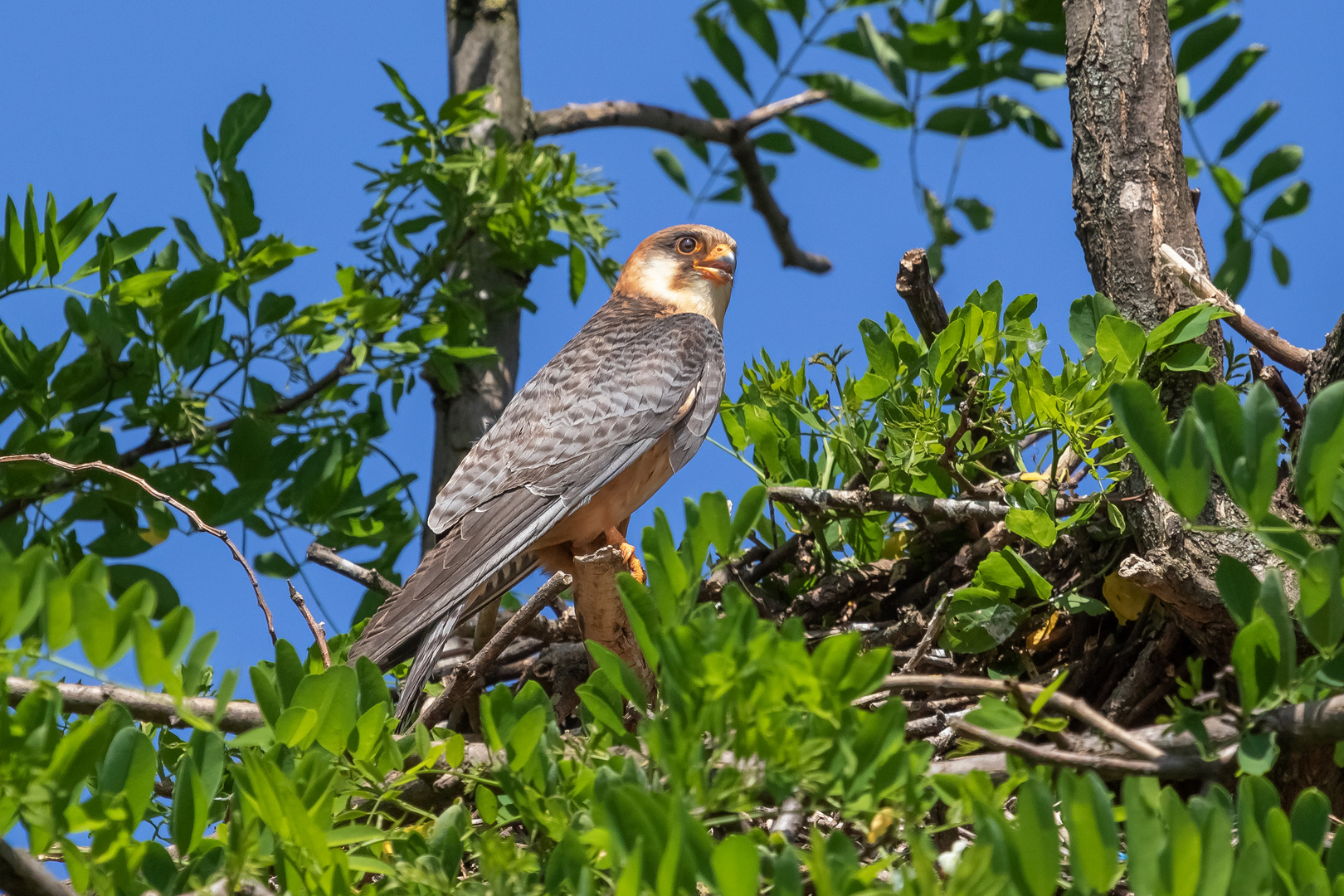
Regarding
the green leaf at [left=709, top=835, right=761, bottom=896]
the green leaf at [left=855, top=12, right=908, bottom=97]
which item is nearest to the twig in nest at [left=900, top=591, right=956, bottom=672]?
the green leaf at [left=709, top=835, right=761, bottom=896]

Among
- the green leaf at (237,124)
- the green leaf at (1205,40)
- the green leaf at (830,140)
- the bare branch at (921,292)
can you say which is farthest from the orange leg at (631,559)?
the green leaf at (1205,40)

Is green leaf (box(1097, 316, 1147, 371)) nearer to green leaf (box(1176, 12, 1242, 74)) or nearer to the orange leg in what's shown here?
the orange leg

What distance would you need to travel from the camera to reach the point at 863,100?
6.21 m

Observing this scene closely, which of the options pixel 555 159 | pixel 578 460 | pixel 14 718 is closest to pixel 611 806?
pixel 14 718

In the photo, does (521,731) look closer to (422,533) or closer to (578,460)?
(578,460)

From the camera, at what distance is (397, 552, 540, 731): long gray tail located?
3.71 metres

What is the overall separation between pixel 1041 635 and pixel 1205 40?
2979 mm

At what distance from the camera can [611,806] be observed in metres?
1.74

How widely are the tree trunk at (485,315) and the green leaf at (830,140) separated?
1.44m

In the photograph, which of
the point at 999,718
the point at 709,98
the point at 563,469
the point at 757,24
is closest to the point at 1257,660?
the point at 999,718

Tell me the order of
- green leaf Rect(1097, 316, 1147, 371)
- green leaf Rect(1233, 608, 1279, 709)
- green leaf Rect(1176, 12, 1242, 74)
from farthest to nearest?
green leaf Rect(1176, 12, 1242, 74), green leaf Rect(1097, 316, 1147, 371), green leaf Rect(1233, 608, 1279, 709)

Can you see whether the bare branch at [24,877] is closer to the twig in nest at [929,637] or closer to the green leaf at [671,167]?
the twig in nest at [929,637]

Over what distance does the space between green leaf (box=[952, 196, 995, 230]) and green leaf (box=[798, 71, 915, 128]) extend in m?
0.68

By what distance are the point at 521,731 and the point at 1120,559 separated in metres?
2.10
